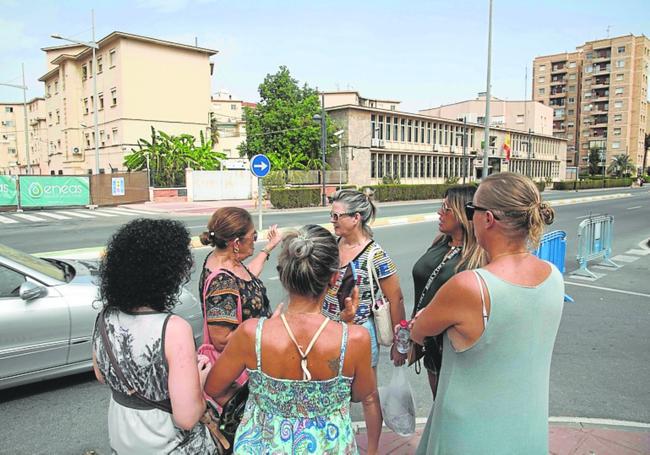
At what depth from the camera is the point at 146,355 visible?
72.3 inches

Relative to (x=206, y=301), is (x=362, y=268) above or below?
above

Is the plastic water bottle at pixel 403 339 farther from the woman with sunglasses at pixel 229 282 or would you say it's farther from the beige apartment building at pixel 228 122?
the beige apartment building at pixel 228 122

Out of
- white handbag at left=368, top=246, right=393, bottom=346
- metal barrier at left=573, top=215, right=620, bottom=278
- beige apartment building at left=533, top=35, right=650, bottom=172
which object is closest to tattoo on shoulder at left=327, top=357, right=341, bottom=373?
white handbag at left=368, top=246, right=393, bottom=346

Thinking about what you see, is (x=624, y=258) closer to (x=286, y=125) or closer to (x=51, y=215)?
(x=51, y=215)

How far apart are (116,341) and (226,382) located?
463 millimetres

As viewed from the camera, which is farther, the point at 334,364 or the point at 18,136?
the point at 18,136

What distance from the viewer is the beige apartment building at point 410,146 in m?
42.2

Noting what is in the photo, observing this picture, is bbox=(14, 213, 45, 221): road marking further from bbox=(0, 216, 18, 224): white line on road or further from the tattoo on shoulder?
the tattoo on shoulder

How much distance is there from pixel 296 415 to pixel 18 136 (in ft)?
313

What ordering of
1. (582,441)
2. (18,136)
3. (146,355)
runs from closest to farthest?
(146,355) < (582,441) < (18,136)

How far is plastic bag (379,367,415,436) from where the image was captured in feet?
9.01

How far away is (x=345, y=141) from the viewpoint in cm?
4175

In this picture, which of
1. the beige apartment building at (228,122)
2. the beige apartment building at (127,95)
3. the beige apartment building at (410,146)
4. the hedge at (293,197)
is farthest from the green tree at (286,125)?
the hedge at (293,197)

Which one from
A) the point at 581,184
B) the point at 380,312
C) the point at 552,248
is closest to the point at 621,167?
the point at 581,184
